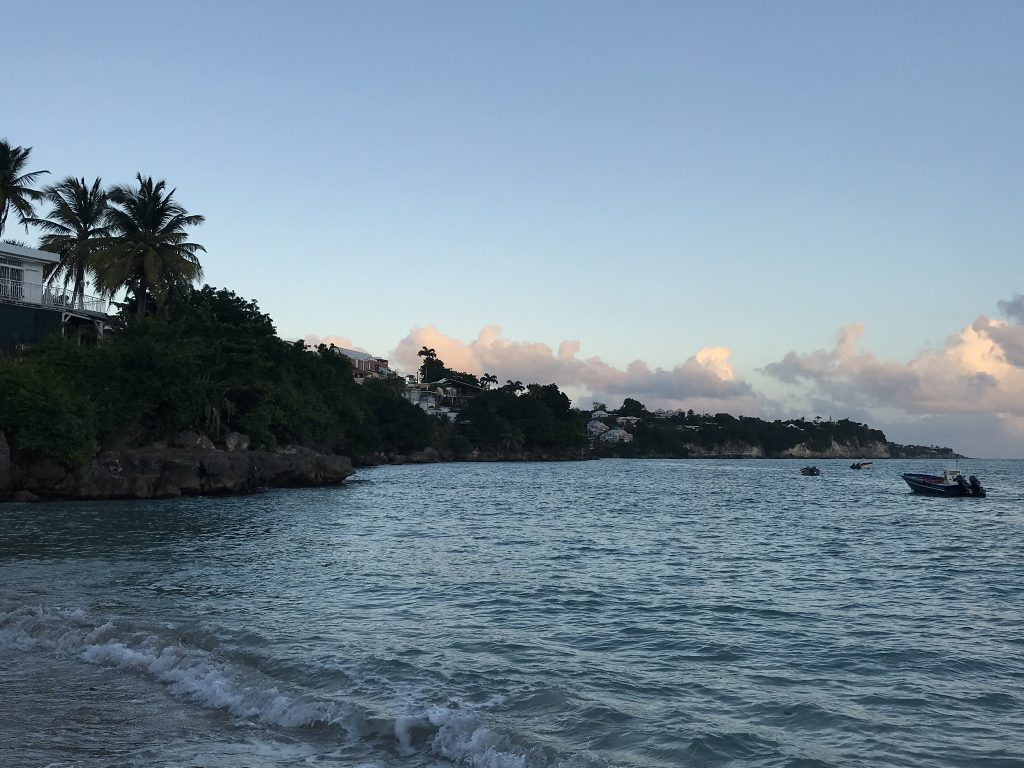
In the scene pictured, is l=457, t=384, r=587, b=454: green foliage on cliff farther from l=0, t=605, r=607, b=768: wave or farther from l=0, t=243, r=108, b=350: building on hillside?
l=0, t=605, r=607, b=768: wave

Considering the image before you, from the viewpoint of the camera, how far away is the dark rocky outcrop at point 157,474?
41031 millimetres

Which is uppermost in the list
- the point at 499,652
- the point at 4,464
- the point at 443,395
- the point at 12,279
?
the point at 12,279

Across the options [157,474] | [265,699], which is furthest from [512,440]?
[265,699]

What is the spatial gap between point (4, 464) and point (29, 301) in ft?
49.9

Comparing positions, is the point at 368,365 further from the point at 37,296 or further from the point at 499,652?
the point at 499,652

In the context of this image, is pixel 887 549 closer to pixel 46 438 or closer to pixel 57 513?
pixel 57 513

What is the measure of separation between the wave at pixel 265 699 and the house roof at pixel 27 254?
42117mm

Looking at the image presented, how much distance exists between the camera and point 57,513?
35031 millimetres

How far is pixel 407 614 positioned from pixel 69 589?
7.67 metres

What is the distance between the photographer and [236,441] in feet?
183

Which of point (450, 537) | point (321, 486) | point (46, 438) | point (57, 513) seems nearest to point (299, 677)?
point (450, 537)

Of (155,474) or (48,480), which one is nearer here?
(48,480)

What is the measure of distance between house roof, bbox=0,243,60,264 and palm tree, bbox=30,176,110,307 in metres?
2.07

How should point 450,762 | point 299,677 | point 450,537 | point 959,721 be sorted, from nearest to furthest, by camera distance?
point 450,762 → point 959,721 → point 299,677 → point 450,537
